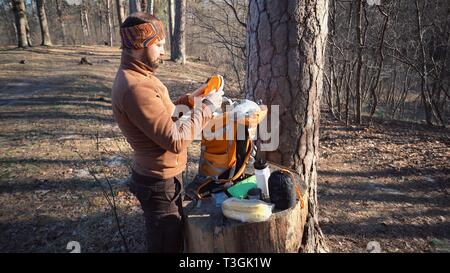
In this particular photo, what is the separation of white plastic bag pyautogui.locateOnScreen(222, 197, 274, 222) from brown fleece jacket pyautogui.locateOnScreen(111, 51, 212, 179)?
48 centimetres

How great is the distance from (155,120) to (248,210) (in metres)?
0.81

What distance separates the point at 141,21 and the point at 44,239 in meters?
2.75

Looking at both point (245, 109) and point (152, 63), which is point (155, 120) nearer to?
point (152, 63)

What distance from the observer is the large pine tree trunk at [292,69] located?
2.31m

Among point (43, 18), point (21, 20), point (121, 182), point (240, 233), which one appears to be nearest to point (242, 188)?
point (240, 233)

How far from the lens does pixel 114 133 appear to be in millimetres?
6289

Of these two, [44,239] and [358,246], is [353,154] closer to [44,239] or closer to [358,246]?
[358,246]

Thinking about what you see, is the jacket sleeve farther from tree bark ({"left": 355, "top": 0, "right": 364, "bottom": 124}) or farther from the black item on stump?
tree bark ({"left": 355, "top": 0, "right": 364, "bottom": 124})

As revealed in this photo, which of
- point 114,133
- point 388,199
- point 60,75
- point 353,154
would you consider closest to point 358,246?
point 388,199

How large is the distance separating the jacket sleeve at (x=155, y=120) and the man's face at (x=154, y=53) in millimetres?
224

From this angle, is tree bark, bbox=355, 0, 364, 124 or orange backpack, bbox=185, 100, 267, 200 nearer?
orange backpack, bbox=185, 100, 267, 200

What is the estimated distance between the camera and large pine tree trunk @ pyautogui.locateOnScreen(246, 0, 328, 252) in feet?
7.57

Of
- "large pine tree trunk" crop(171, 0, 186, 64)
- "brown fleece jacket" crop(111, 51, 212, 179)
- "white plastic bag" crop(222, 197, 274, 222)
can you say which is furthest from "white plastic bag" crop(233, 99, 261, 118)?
"large pine tree trunk" crop(171, 0, 186, 64)

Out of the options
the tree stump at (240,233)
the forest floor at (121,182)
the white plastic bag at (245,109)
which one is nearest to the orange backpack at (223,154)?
the white plastic bag at (245,109)
